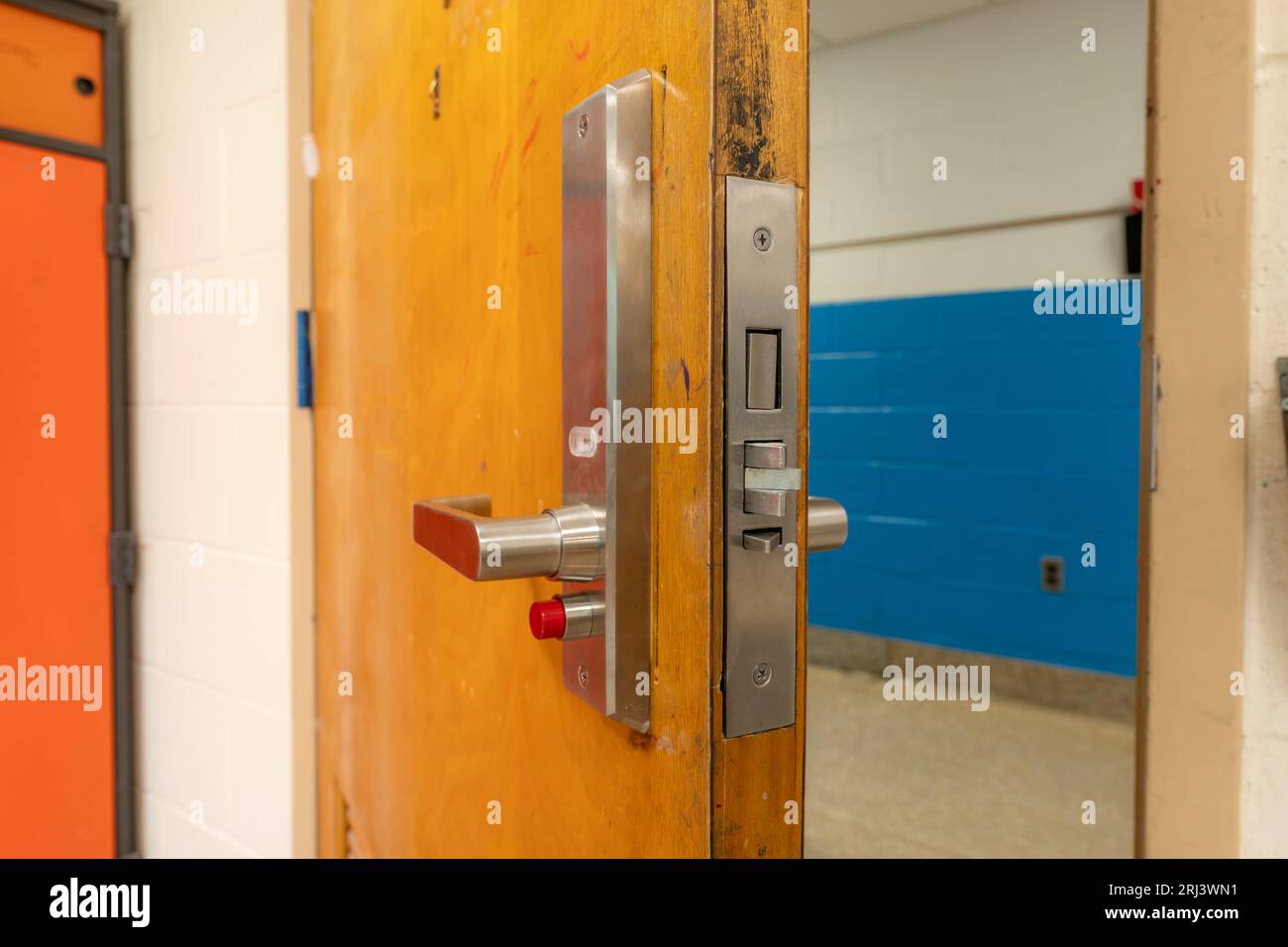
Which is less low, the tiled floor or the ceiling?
the ceiling

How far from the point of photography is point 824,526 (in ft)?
1.49

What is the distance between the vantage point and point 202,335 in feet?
3.99

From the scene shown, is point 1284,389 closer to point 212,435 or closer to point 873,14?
point 212,435

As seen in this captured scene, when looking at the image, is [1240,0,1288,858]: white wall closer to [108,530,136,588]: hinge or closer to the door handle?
the door handle

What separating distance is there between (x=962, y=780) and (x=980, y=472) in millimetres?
1102

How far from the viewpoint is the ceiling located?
2.79 m

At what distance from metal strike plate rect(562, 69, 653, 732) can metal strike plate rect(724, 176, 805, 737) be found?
0.05 metres

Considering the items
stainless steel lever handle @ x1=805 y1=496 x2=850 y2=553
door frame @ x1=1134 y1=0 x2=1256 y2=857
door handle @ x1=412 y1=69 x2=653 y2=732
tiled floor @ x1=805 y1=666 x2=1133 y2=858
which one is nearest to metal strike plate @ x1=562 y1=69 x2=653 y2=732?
door handle @ x1=412 y1=69 x2=653 y2=732

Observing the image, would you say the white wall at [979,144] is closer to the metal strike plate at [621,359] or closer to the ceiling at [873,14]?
the ceiling at [873,14]

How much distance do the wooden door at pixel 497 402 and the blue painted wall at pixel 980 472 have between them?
2.45 metres

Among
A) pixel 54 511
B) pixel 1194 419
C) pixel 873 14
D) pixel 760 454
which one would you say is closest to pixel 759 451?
pixel 760 454
